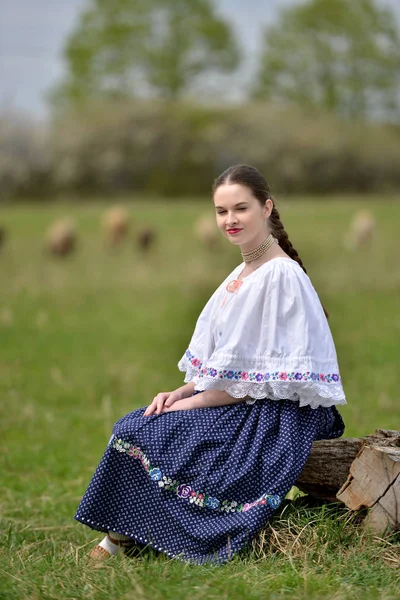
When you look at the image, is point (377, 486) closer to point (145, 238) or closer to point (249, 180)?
point (249, 180)

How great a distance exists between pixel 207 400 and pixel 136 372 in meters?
5.17

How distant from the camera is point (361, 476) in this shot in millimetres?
3457

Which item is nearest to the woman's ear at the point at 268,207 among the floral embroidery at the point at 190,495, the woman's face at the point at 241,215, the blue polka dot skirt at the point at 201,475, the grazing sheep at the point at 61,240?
the woman's face at the point at 241,215

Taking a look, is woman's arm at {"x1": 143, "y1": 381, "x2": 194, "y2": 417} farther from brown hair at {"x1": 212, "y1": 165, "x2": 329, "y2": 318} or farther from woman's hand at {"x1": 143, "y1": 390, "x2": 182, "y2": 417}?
brown hair at {"x1": 212, "y1": 165, "x2": 329, "y2": 318}

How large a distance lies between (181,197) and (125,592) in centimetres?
2220

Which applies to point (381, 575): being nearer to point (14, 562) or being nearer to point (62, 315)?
point (14, 562)

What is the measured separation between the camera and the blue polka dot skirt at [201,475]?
136 inches

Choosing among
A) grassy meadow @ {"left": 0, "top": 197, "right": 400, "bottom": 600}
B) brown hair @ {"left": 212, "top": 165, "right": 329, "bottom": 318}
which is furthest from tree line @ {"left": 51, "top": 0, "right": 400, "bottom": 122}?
brown hair @ {"left": 212, "top": 165, "right": 329, "bottom": 318}

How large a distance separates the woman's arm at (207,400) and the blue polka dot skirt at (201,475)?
0.07ft

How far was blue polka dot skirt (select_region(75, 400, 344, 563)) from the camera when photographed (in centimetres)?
345

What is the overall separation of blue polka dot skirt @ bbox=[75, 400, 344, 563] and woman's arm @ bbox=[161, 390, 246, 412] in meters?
0.02

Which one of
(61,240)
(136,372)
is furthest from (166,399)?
(61,240)

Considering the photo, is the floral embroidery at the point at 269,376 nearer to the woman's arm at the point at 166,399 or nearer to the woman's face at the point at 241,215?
the woman's arm at the point at 166,399

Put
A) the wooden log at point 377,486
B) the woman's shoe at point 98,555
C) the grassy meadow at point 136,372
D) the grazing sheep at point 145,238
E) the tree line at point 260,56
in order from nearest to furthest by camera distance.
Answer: the grassy meadow at point 136,372, the wooden log at point 377,486, the woman's shoe at point 98,555, the grazing sheep at point 145,238, the tree line at point 260,56
